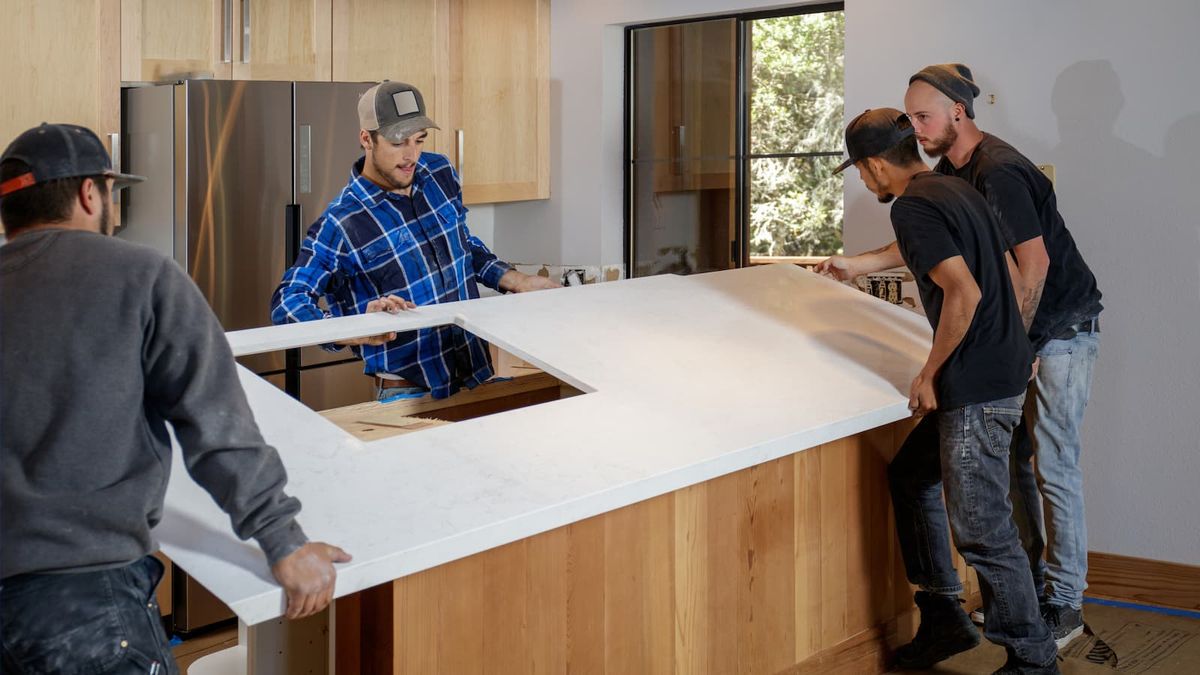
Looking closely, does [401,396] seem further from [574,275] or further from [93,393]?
[574,275]

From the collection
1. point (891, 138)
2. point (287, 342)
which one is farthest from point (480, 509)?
point (891, 138)

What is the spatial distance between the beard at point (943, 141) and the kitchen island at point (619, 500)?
49 centimetres

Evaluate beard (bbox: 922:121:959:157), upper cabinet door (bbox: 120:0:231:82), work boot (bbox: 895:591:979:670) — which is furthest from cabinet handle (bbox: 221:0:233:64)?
work boot (bbox: 895:591:979:670)

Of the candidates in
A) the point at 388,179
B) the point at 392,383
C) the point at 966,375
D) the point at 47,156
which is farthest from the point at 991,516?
the point at 47,156

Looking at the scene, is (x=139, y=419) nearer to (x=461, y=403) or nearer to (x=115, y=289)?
(x=115, y=289)

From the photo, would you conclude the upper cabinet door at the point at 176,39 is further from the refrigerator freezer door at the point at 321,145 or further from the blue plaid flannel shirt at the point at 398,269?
the blue plaid flannel shirt at the point at 398,269

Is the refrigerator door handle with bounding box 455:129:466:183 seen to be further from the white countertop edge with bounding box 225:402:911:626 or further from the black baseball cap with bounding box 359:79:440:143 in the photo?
the white countertop edge with bounding box 225:402:911:626

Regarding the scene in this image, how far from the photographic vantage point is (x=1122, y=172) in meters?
3.61

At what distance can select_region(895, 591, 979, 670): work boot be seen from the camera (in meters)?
2.84

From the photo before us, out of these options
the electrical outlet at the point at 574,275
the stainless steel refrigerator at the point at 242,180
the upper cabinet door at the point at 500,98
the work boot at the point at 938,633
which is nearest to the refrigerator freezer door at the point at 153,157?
the stainless steel refrigerator at the point at 242,180

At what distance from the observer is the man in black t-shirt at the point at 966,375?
253 centimetres

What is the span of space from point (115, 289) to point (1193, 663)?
117 inches

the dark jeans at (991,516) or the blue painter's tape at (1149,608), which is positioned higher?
the dark jeans at (991,516)

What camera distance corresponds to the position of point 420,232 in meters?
3.03
